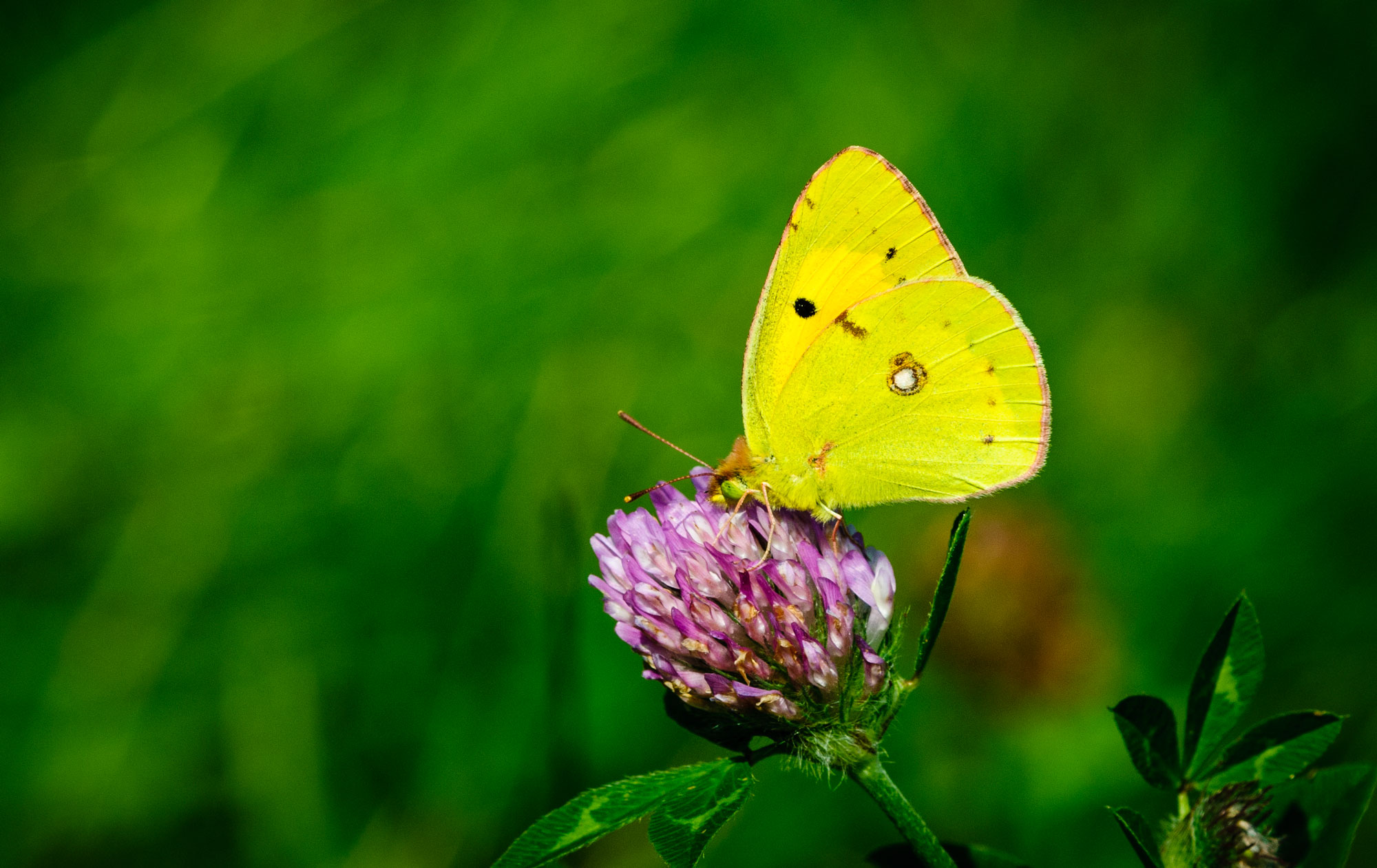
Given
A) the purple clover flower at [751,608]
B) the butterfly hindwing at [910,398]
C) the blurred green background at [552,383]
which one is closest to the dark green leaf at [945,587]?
the purple clover flower at [751,608]

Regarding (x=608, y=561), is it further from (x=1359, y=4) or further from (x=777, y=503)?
(x=1359, y=4)

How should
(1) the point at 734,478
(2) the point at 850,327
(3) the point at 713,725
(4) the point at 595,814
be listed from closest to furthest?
1. (4) the point at 595,814
2. (3) the point at 713,725
3. (1) the point at 734,478
4. (2) the point at 850,327

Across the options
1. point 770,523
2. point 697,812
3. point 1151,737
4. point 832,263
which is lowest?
point 1151,737

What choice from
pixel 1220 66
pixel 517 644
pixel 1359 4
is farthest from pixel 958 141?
pixel 517 644

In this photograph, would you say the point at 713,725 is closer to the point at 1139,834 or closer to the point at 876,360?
the point at 1139,834

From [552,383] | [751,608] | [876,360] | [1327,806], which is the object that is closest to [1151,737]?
[1327,806]

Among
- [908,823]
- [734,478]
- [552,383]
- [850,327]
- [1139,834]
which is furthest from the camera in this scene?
[552,383]

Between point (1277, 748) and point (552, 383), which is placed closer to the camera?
point (1277, 748)

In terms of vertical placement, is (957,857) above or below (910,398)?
below
